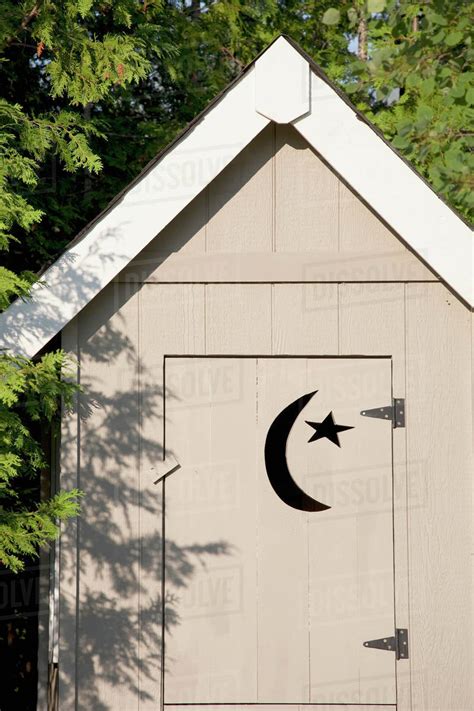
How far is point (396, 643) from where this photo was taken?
Answer: 17.2 ft

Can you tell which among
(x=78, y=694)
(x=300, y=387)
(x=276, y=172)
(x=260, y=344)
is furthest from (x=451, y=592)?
(x=276, y=172)

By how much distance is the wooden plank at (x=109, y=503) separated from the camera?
5.28 meters

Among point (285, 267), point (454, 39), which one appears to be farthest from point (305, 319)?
point (454, 39)

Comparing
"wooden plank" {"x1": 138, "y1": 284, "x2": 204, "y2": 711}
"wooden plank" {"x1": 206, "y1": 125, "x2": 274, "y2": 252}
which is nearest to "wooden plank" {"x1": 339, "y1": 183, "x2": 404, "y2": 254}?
"wooden plank" {"x1": 206, "y1": 125, "x2": 274, "y2": 252}

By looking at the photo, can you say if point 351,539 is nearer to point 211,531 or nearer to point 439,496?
point 439,496

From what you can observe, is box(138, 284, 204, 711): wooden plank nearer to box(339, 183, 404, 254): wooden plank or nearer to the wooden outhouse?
the wooden outhouse

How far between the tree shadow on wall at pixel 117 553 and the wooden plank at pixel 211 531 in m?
0.04

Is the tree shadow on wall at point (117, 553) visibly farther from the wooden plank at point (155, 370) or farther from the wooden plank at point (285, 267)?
the wooden plank at point (285, 267)

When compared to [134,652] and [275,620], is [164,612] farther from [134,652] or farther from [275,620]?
[275,620]

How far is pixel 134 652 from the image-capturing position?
527cm

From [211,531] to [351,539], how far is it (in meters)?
0.78

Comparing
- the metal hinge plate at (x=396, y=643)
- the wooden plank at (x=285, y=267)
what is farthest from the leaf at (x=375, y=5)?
the metal hinge plate at (x=396, y=643)

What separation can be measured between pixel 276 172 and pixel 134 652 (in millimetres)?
2757

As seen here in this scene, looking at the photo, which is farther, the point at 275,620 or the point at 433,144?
the point at 433,144
